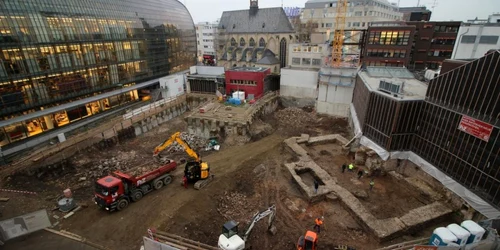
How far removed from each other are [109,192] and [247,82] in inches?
1056

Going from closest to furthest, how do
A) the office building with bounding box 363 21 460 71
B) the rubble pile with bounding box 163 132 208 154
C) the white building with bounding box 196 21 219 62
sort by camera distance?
1. the rubble pile with bounding box 163 132 208 154
2. the office building with bounding box 363 21 460 71
3. the white building with bounding box 196 21 219 62

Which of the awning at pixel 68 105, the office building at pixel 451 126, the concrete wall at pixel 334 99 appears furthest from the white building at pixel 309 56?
the awning at pixel 68 105

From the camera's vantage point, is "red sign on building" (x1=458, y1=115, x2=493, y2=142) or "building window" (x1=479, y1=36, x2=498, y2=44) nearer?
"red sign on building" (x1=458, y1=115, x2=493, y2=142)

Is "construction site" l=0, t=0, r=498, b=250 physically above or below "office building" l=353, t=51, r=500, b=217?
below

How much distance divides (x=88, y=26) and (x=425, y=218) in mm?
48211

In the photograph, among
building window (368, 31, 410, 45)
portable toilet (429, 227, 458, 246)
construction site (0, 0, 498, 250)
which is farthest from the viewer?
building window (368, 31, 410, 45)

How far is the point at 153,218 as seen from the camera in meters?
16.1

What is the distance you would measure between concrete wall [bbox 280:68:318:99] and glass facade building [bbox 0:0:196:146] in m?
29.7

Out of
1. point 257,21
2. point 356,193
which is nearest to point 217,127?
point 356,193

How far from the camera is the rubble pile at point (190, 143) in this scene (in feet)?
93.3

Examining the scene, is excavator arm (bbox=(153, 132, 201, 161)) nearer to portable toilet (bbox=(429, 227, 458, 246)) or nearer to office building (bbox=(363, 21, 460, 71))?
portable toilet (bbox=(429, 227, 458, 246))


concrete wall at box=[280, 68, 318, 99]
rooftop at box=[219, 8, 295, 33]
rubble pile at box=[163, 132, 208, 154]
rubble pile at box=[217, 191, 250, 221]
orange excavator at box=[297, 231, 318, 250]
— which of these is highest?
rooftop at box=[219, 8, 295, 33]

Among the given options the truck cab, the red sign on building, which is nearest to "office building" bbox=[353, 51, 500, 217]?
the red sign on building

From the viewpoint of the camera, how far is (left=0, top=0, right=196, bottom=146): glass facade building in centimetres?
2873
